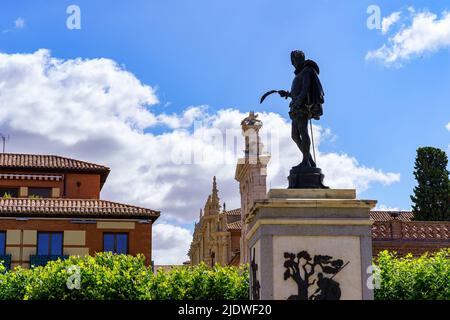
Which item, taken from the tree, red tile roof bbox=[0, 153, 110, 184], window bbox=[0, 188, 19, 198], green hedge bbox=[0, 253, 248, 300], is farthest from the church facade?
green hedge bbox=[0, 253, 248, 300]

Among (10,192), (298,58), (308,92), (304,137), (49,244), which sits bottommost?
(304,137)

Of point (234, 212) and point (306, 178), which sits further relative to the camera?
point (234, 212)

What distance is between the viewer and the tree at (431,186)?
5381 cm

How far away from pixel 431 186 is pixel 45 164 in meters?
28.1

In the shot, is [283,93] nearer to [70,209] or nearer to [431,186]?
[70,209]

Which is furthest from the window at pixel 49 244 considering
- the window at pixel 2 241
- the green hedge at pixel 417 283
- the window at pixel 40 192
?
the green hedge at pixel 417 283

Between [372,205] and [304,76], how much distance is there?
2.88 m

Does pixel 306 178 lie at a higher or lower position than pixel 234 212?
lower

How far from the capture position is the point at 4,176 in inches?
2095

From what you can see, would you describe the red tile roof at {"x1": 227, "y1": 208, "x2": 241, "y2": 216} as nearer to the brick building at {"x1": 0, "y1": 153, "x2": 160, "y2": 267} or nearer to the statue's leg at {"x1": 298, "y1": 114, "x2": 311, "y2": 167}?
the brick building at {"x1": 0, "y1": 153, "x2": 160, "y2": 267}

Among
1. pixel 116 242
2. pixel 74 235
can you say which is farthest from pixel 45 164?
pixel 116 242

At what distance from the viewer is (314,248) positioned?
44.0ft

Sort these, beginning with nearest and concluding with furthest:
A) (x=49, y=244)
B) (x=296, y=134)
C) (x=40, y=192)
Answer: (x=296, y=134) → (x=49, y=244) → (x=40, y=192)
